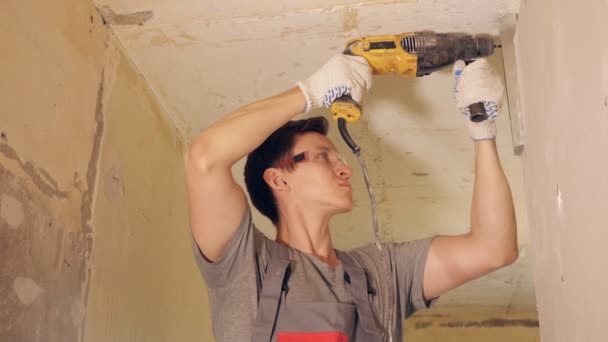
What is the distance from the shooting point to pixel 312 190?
Result: 1.80 meters

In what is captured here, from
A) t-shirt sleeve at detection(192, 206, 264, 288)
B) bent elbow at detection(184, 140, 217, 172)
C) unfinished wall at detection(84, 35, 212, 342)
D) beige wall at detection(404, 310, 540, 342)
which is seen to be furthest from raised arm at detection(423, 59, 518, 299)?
beige wall at detection(404, 310, 540, 342)

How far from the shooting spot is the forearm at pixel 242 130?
1503mm

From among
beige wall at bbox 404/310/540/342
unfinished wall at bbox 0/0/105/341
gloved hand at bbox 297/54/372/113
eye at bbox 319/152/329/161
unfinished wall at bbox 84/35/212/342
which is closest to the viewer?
unfinished wall at bbox 0/0/105/341

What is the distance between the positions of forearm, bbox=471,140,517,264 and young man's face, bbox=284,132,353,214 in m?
0.34

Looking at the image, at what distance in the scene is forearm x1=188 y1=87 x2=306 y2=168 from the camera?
1503mm

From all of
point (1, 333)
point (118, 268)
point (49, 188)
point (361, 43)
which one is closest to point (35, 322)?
point (1, 333)

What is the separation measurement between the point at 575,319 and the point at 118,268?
1.15m

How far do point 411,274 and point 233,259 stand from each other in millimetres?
492

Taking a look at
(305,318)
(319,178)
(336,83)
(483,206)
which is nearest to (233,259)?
(305,318)

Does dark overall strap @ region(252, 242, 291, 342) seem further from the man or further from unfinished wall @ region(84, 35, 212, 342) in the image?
unfinished wall @ region(84, 35, 212, 342)

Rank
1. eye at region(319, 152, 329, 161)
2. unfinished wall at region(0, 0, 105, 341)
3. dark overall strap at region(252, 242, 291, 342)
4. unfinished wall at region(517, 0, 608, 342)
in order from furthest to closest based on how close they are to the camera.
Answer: eye at region(319, 152, 329, 161) < dark overall strap at region(252, 242, 291, 342) < unfinished wall at region(0, 0, 105, 341) < unfinished wall at region(517, 0, 608, 342)

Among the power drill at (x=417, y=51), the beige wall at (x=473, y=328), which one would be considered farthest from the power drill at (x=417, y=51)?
the beige wall at (x=473, y=328)

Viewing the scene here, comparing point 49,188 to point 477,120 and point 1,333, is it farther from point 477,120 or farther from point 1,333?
point 477,120

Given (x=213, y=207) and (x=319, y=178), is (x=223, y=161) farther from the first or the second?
(x=319, y=178)
